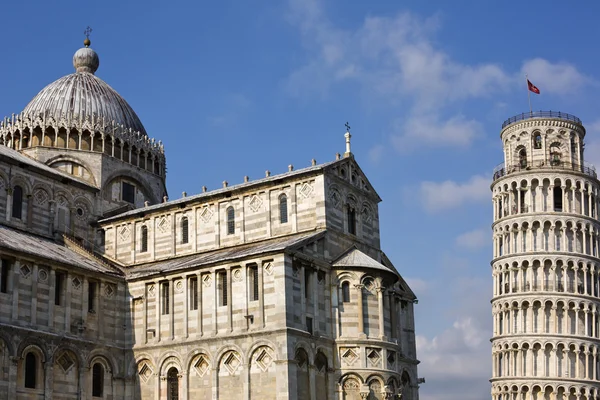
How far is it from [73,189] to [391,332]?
861 inches

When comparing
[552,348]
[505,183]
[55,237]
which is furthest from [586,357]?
[55,237]

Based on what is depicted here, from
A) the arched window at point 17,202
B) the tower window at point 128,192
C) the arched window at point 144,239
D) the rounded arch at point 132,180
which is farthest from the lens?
the tower window at point 128,192

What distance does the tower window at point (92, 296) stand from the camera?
5145 centimetres

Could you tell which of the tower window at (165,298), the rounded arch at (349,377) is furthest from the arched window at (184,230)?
the rounded arch at (349,377)

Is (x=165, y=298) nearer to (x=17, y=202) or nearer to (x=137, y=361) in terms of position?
(x=137, y=361)

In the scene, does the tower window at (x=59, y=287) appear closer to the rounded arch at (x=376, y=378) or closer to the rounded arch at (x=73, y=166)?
the rounded arch at (x=73, y=166)

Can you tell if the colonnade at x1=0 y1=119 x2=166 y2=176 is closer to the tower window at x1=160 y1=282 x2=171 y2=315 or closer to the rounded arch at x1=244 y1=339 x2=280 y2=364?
the tower window at x1=160 y1=282 x2=171 y2=315

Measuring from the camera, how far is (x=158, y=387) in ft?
167

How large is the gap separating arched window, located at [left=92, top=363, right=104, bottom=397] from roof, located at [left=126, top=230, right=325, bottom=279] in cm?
546

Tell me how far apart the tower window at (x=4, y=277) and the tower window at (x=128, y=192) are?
1718 cm

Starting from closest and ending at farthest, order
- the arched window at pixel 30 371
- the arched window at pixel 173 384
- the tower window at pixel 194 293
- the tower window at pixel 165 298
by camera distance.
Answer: the arched window at pixel 30 371 → the arched window at pixel 173 384 → the tower window at pixel 194 293 → the tower window at pixel 165 298

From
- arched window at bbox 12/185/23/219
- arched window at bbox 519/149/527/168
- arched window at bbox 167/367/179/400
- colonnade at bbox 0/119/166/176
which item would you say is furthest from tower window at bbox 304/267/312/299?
arched window at bbox 519/149/527/168

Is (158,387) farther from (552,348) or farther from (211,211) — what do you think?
(552,348)

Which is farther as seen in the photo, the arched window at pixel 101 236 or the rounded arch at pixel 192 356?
the arched window at pixel 101 236
